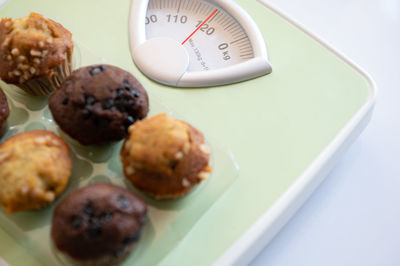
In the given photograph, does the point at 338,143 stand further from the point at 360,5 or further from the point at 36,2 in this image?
the point at 36,2

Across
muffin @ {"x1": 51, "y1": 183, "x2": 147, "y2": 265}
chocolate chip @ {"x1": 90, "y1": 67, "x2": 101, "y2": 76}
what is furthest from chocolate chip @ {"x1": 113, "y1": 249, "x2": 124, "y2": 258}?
chocolate chip @ {"x1": 90, "y1": 67, "x2": 101, "y2": 76}

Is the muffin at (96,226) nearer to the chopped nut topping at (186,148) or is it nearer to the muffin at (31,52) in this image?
the chopped nut topping at (186,148)

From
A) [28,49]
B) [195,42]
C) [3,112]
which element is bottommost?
[3,112]

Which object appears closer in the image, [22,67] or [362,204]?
[22,67]

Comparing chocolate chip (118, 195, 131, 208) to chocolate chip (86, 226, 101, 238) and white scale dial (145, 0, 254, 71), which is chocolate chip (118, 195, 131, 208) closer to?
chocolate chip (86, 226, 101, 238)

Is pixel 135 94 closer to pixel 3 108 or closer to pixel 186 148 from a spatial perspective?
pixel 186 148

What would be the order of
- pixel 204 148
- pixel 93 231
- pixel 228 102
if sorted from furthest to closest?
pixel 228 102
pixel 204 148
pixel 93 231

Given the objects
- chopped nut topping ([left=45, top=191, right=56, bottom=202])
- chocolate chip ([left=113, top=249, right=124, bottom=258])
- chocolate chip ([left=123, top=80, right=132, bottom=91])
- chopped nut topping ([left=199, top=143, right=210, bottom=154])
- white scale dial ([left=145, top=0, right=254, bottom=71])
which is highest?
white scale dial ([left=145, top=0, right=254, bottom=71])

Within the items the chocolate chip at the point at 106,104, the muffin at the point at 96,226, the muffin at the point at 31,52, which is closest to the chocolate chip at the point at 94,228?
the muffin at the point at 96,226

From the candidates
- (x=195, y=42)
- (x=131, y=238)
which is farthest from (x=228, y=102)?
(x=131, y=238)
